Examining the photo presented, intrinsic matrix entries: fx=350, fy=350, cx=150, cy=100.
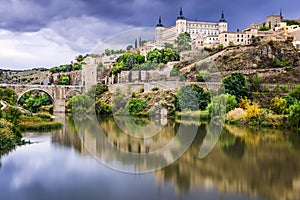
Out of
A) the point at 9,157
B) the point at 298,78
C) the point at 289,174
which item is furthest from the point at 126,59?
the point at 289,174

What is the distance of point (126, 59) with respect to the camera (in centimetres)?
4206

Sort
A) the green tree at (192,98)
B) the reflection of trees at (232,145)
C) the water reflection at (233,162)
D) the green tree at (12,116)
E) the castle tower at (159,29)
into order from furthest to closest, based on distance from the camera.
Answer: the castle tower at (159,29), the green tree at (192,98), the green tree at (12,116), the reflection of trees at (232,145), the water reflection at (233,162)

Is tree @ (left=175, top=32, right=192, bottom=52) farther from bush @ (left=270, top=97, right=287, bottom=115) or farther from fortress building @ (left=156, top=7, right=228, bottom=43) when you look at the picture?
bush @ (left=270, top=97, right=287, bottom=115)

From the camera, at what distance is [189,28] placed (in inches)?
2111

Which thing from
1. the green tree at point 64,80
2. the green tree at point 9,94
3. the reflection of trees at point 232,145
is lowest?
the reflection of trees at point 232,145

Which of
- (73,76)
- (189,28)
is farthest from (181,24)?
(73,76)

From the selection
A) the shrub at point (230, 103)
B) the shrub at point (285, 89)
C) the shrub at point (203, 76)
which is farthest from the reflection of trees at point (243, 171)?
the shrub at point (203, 76)

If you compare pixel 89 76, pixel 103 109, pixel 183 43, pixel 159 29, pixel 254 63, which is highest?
pixel 159 29

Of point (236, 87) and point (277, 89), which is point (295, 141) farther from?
point (277, 89)

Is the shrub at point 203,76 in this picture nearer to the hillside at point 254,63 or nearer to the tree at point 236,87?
the hillside at point 254,63

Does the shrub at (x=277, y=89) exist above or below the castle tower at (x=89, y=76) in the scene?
below

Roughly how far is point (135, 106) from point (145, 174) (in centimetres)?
1861

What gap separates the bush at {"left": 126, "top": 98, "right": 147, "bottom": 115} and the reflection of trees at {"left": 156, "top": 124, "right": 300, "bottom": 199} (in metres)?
14.5

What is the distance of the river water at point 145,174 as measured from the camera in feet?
26.7
